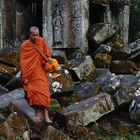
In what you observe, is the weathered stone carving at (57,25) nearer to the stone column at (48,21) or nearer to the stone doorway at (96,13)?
the stone column at (48,21)

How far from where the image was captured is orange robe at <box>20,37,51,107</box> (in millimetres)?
6676

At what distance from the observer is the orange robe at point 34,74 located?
21.9 ft

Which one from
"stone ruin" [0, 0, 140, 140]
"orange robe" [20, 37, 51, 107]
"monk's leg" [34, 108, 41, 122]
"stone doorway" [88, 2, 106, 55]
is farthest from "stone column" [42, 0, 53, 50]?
"monk's leg" [34, 108, 41, 122]

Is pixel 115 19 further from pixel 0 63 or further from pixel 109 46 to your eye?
pixel 0 63

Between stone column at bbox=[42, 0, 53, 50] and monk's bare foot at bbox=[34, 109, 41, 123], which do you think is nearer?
monk's bare foot at bbox=[34, 109, 41, 123]

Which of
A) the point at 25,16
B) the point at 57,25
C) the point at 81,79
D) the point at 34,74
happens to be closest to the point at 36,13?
the point at 25,16

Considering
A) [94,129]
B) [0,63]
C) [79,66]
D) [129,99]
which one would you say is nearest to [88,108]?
[94,129]

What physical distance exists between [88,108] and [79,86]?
1.55m

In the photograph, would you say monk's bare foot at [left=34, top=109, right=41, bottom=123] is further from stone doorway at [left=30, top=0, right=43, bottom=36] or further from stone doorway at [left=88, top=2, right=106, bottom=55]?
stone doorway at [left=30, top=0, right=43, bottom=36]

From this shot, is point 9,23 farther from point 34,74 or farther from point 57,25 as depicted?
point 34,74

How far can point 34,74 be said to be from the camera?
6.75 meters

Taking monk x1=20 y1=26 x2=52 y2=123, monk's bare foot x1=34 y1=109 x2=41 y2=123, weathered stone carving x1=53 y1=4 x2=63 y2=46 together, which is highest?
weathered stone carving x1=53 y1=4 x2=63 y2=46

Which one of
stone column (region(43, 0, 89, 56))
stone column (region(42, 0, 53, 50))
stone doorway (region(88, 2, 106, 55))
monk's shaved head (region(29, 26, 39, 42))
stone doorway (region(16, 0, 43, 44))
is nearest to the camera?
monk's shaved head (region(29, 26, 39, 42))

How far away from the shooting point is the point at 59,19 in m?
11.1
